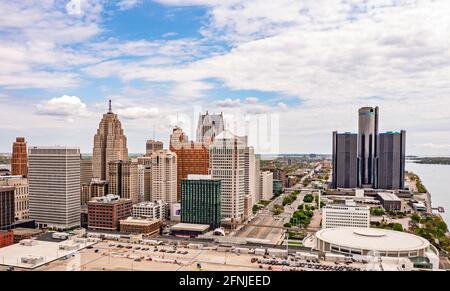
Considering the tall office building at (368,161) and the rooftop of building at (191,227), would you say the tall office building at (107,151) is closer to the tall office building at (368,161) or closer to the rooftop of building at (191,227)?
the rooftop of building at (191,227)

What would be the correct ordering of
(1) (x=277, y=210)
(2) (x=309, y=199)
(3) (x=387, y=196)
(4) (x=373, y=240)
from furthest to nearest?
(2) (x=309, y=199), (1) (x=277, y=210), (3) (x=387, y=196), (4) (x=373, y=240)

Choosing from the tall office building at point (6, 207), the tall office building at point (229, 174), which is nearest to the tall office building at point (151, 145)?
the tall office building at point (229, 174)

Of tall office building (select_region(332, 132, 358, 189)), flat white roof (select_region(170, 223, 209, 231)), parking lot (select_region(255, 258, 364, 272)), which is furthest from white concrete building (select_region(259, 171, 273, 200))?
parking lot (select_region(255, 258, 364, 272))

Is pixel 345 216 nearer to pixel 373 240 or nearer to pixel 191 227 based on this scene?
pixel 373 240

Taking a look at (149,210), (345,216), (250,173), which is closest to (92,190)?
(149,210)
